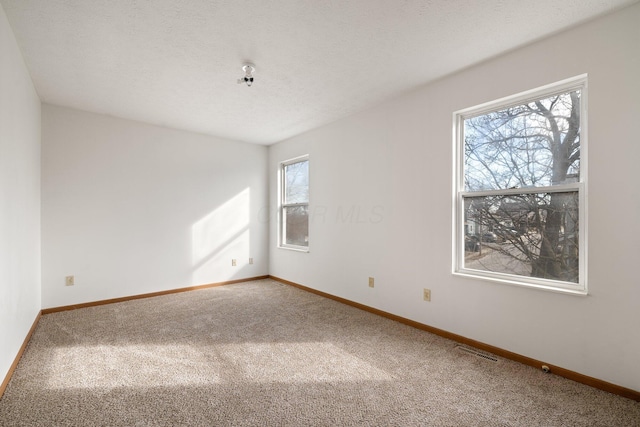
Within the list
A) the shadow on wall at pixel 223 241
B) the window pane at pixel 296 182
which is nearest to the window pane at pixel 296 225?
the window pane at pixel 296 182

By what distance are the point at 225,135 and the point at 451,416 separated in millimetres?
4477

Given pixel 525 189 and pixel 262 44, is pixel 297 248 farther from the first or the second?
pixel 525 189

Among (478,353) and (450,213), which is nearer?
(478,353)

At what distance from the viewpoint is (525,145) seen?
7.95 ft

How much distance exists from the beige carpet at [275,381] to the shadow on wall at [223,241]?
1.53 meters

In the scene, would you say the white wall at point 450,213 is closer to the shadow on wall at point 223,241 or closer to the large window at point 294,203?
the large window at point 294,203

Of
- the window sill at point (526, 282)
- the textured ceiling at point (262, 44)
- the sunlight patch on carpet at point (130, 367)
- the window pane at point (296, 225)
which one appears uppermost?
Result: the textured ceiling at point (262, 44)

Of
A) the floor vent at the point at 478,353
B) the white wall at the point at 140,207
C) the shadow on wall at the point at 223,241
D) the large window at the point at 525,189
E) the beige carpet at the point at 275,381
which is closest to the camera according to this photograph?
the beige carpet at the point at 275,381

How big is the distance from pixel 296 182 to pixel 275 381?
3324mm

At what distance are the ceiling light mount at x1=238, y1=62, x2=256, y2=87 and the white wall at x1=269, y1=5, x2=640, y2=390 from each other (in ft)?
4.96

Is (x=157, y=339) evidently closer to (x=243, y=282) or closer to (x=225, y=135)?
(x=243, y=282)

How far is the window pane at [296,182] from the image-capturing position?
476 centimetres

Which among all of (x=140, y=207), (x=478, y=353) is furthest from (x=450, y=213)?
(x=140, y=207)

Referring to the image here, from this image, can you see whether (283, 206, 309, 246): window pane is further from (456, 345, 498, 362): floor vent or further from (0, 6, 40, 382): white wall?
(0, 6, 40, 382): white wall
